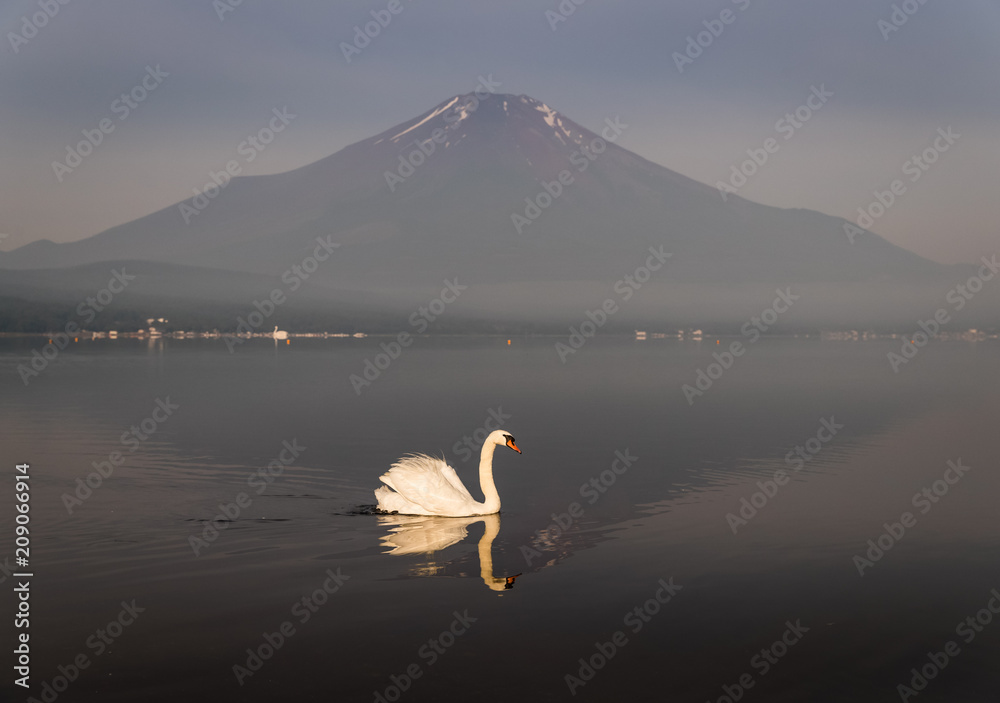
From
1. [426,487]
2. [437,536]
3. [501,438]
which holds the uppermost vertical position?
[501,438]

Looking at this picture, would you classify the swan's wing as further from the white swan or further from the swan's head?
the swan's head

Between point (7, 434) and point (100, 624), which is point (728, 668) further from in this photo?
point (7, 434)

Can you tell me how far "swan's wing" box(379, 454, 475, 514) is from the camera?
A: 2206 centimetres

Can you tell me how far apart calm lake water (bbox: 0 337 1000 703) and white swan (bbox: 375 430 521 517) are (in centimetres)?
42

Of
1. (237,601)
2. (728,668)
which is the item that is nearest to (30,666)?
(237,601)

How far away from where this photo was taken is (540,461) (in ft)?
105

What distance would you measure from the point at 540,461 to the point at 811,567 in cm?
1417

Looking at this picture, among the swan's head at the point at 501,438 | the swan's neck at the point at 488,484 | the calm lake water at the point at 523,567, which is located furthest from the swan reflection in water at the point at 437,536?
the swan's head at the point at 501,438

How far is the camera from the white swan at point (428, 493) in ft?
72.4

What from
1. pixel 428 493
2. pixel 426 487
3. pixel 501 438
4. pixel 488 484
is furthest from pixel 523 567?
pixel 501 438

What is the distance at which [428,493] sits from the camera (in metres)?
22.1

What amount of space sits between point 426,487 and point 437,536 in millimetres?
2025

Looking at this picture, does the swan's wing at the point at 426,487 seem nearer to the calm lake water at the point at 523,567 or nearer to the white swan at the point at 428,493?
the white swan at the point at 428,493

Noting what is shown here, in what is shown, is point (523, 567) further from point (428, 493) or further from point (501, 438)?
point (501, 438)
